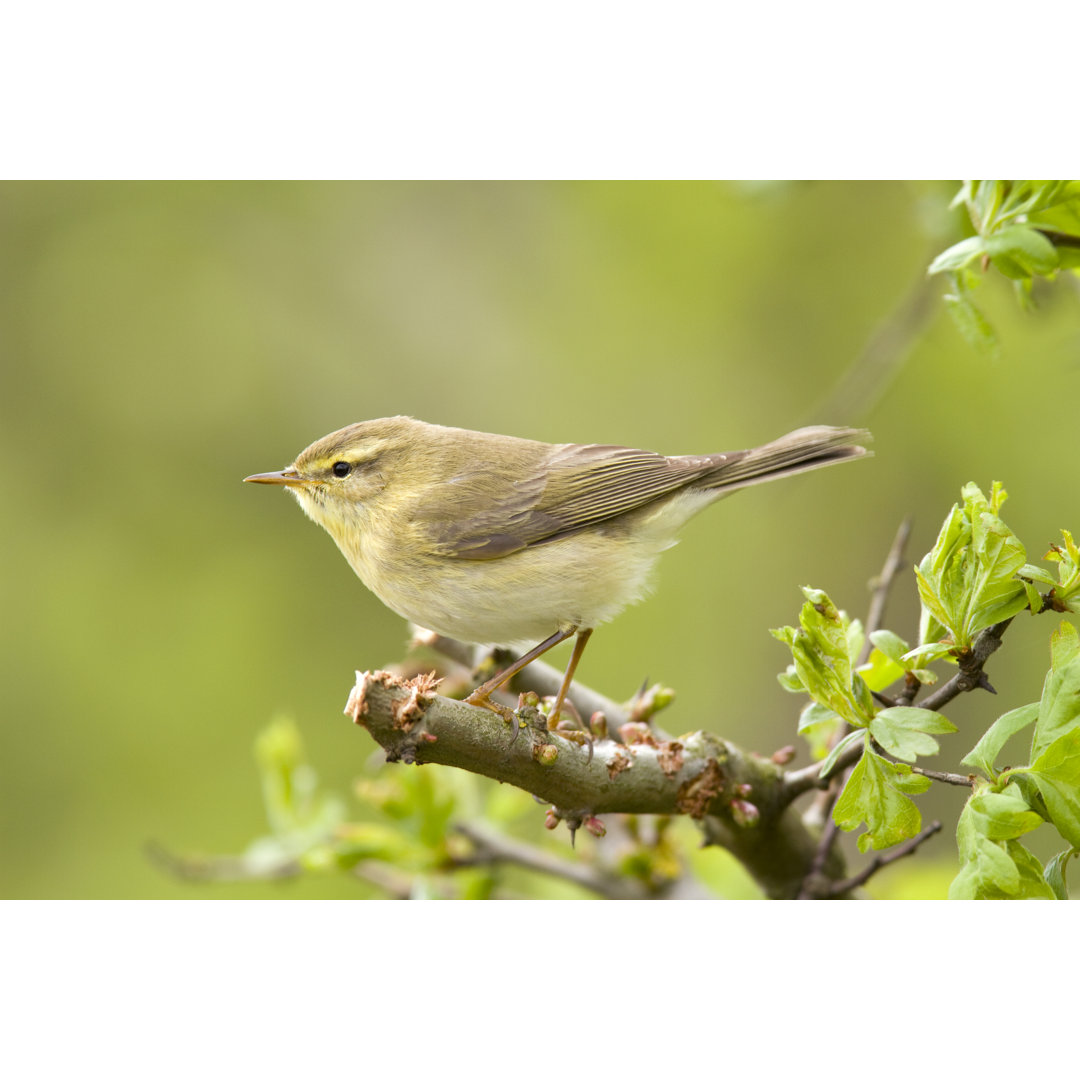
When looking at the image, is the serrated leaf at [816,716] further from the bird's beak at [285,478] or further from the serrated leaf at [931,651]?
the bird's beak at [285,478]

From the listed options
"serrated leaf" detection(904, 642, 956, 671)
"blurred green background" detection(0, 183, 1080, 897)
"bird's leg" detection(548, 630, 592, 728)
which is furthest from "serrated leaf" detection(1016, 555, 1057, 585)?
"blurred green background" detection(0, 183, 1080, 897)

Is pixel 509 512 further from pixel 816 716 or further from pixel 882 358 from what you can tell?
pixel 882 358

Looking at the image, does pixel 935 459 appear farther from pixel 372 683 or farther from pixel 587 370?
pixel 372 683

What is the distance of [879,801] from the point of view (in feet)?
4.25

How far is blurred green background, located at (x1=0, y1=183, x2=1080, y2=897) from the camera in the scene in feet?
10.4

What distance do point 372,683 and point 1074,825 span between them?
2.61 ft

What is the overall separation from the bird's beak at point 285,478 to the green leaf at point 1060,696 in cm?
123

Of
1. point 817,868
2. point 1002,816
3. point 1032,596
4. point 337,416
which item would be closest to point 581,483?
point 817,868

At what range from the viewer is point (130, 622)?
3.71 m

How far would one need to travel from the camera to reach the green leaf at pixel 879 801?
50.6 inches

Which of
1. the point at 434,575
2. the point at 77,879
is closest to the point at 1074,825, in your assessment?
the point at 434,575

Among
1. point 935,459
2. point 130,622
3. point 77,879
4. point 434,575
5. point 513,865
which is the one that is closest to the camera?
point 434,575

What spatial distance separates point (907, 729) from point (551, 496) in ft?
2.80

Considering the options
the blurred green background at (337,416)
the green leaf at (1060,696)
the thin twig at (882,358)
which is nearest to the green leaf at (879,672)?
the green leaf at (1060,696)
